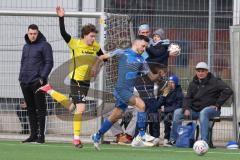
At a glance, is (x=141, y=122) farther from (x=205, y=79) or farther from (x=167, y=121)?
(x=205, y=79)

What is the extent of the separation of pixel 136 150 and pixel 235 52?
3211 millimetres

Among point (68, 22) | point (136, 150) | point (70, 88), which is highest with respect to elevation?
point (68, 22)

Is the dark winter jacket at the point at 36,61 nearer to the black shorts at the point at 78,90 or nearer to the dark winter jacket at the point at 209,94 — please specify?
the black shorts at the point at 78,90

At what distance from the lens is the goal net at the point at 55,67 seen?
Answer: 17391mm

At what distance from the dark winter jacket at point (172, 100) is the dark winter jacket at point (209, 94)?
361mm

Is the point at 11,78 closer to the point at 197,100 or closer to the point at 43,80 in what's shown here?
the point at 43,80

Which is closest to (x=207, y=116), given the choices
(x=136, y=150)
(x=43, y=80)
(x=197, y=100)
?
(x=197, y=100)

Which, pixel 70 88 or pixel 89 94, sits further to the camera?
pixel 89 94

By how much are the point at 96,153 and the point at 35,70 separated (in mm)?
2597

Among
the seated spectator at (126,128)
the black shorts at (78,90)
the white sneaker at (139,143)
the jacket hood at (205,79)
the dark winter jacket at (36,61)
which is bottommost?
the white sneaker at (139,143)

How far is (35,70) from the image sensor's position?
16.3m

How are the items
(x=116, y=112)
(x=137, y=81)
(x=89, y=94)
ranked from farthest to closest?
(x=89, y=94), (x=137, y=81), (x=116, y=112)

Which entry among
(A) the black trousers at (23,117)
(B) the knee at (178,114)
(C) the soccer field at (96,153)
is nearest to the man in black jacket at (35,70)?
(C) the soccer field at (96,153)

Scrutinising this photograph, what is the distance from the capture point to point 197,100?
16.9m
